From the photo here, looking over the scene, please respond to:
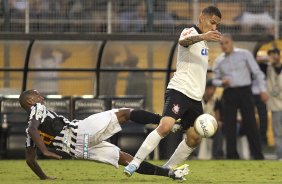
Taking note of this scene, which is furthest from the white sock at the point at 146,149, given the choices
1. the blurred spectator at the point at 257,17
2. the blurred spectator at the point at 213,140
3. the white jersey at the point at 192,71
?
the blurred spectator at the point at 257,17

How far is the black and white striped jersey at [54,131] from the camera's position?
14.0m

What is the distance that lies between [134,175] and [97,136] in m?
1.74

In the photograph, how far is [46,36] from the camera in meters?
22.2

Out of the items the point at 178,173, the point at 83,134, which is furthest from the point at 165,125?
the point at 83,134

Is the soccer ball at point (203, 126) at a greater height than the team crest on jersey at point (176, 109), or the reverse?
the team crest on jersey at point (176, 109)

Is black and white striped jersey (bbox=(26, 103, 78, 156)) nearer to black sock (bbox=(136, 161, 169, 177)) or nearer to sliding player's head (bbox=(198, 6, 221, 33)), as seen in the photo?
black sock (bbox=(136, 161, 169, 177))

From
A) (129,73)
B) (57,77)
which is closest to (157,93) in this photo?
(129,73)

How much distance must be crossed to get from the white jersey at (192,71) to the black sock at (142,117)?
50cm

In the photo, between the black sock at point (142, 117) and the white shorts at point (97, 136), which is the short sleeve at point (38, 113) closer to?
the white shorts at point (97, 136)

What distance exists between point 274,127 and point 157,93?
245 centimetres

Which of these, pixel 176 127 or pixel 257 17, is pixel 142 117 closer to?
pixel 176 127

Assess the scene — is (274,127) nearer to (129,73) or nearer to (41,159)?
(129,73)

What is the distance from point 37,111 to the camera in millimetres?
13984

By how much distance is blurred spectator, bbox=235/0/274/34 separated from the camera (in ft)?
76.5
